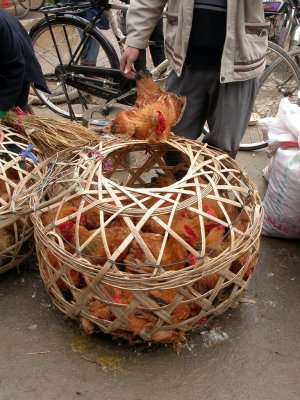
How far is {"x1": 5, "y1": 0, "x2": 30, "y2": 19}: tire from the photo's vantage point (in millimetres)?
7918

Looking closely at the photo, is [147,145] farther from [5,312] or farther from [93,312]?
[5,312]

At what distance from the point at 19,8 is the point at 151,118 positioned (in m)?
7.43

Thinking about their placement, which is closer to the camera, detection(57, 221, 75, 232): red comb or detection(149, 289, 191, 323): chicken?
detection(149, 289, 191, 323): chicken

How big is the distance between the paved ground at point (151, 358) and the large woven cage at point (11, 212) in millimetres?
212

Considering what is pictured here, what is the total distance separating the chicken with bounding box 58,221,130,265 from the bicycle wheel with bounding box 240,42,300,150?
1.99 metres

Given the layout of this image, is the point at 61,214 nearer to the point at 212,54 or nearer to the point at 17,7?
the point at 212,54

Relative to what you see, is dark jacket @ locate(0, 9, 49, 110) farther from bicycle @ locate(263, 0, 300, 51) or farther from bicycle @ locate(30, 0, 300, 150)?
bicycle @ locate(263, 0, 300, 51)

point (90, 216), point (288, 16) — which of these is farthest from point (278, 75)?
point (90, 216)

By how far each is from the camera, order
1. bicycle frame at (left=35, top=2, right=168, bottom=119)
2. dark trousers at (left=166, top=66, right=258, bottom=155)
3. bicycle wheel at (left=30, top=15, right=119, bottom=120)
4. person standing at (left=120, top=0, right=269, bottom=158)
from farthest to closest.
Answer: bicycle wheel at (left=30, top=15, right=119, bottom=120)
bicycle frame at (left=35, top=2, right=168, bottom=119)
dark trousers at (left=166, top=66, right=258, bottom=155)
person standing at (left=120, top=0, right=269, bottom=158)

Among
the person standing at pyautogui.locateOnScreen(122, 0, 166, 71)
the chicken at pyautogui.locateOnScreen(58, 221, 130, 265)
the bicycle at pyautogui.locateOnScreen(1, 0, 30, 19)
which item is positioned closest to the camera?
the chicken at pyautogui.locateOnScreen(58, 221, 130, 265)

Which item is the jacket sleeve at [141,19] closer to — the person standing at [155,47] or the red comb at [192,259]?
the red comb at [192,259]

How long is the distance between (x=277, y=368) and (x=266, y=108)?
2930mm

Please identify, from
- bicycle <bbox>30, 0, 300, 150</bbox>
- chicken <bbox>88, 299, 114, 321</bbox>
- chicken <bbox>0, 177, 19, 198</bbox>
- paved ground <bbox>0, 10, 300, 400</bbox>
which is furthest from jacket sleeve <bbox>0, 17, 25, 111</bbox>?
chicken <bbox>88, 299, 114, 321</bbox>

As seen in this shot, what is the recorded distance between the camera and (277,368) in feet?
6.31
